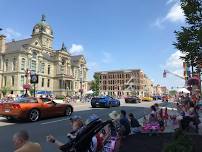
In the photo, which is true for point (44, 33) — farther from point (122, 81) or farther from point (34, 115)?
point (34, 115)

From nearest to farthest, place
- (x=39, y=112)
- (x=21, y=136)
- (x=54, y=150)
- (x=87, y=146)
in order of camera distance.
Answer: (x=21, y=136) → (x=87, y=146) → (x=54, y=150) → (x=39, y=112)

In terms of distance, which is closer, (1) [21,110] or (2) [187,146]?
(2) [187,146]

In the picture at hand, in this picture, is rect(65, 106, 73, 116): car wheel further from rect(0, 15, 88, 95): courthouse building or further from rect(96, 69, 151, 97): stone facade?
rect(96, 69, 151, 97): stone facade

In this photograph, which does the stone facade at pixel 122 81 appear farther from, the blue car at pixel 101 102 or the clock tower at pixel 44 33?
the blue car at pixel 101 102

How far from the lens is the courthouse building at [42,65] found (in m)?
83.5

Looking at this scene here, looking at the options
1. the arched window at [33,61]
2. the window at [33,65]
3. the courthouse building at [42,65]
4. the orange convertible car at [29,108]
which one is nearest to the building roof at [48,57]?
the courthouse building at [42,65]

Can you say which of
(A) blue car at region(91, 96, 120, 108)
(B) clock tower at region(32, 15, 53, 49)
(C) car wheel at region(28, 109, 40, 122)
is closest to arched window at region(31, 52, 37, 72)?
(B) clock tower at region(32, 15, 53, 49)

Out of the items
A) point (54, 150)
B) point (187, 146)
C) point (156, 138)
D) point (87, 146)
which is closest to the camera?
point (187, 146)

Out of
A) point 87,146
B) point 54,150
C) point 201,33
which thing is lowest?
point 54,150

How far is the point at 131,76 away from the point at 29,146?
15832cm

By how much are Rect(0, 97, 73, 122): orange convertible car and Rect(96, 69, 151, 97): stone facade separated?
138 metres

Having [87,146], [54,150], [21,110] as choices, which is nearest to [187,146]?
[87,146]

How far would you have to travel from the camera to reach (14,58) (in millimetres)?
83688

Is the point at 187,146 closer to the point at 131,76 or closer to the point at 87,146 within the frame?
the point at 87,146
